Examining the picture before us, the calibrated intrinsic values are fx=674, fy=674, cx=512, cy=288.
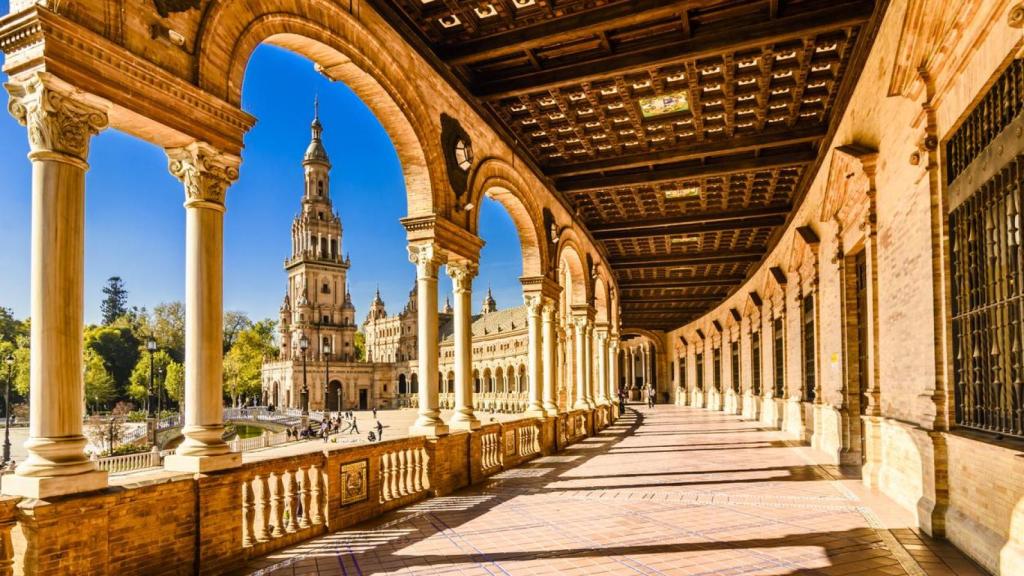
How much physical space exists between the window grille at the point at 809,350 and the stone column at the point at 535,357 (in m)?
6.58

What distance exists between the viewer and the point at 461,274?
11.4 meters

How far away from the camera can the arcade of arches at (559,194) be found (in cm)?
486

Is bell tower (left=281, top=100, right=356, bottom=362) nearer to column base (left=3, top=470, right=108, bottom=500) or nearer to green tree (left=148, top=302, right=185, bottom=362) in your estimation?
green tree (left=148, top=302, right=185, bottom=362)

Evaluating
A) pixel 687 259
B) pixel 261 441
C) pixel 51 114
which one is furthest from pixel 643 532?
pixel 261 441

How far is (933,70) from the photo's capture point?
22.5 ft

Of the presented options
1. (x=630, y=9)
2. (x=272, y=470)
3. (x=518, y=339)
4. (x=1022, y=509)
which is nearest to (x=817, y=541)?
(x=1022, y=509)

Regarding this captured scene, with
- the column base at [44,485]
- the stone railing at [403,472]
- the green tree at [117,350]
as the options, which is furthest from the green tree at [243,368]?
the column base at [44,485]

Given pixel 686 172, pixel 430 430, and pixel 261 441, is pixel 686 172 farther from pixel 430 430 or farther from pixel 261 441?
pixel 261 441

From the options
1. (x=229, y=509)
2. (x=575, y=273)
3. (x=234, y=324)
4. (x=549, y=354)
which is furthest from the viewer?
(x=234, y=324)

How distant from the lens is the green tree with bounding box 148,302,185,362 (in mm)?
88750

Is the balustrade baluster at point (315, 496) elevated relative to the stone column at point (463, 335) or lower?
lower

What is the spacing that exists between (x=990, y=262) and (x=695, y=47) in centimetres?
511

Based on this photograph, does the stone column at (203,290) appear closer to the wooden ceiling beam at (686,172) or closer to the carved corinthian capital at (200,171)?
the carved corinthian capital at (200,171)

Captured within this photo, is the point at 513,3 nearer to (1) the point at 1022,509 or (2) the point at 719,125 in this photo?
(2) the point at 719,125
